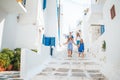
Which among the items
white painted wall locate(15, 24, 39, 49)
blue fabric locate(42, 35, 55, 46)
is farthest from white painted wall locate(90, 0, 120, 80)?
blue fabric locate(42, 35, 55, 46)

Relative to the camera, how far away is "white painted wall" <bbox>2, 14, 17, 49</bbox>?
601cm

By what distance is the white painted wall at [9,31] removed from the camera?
19.7ft

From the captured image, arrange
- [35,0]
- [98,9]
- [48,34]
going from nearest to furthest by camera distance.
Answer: [35,0] < [98,9] < [48,34]

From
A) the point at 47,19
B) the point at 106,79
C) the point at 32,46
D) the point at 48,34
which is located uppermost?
the point at 47,19

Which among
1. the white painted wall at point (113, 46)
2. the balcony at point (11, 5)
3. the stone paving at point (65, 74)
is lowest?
the stone paving at point (65, 74)

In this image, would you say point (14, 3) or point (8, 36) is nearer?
point (14, 3)

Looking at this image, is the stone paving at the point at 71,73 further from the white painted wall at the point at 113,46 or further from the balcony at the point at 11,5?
the balcony at the point at 11,5

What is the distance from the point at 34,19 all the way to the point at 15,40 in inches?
49.0

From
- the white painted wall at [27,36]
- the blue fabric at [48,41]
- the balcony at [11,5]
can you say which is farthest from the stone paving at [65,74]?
the blue fabric at [48,41]

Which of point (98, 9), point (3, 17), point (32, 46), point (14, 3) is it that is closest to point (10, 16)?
point (3, 17)

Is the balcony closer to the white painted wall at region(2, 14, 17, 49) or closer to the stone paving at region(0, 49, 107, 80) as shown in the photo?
the white painted wall at region(2, 14, 17, 49)

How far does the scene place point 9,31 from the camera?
20.9 ft

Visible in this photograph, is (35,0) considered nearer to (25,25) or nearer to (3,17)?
(25,25)

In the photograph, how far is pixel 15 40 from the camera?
7172 millimetres
